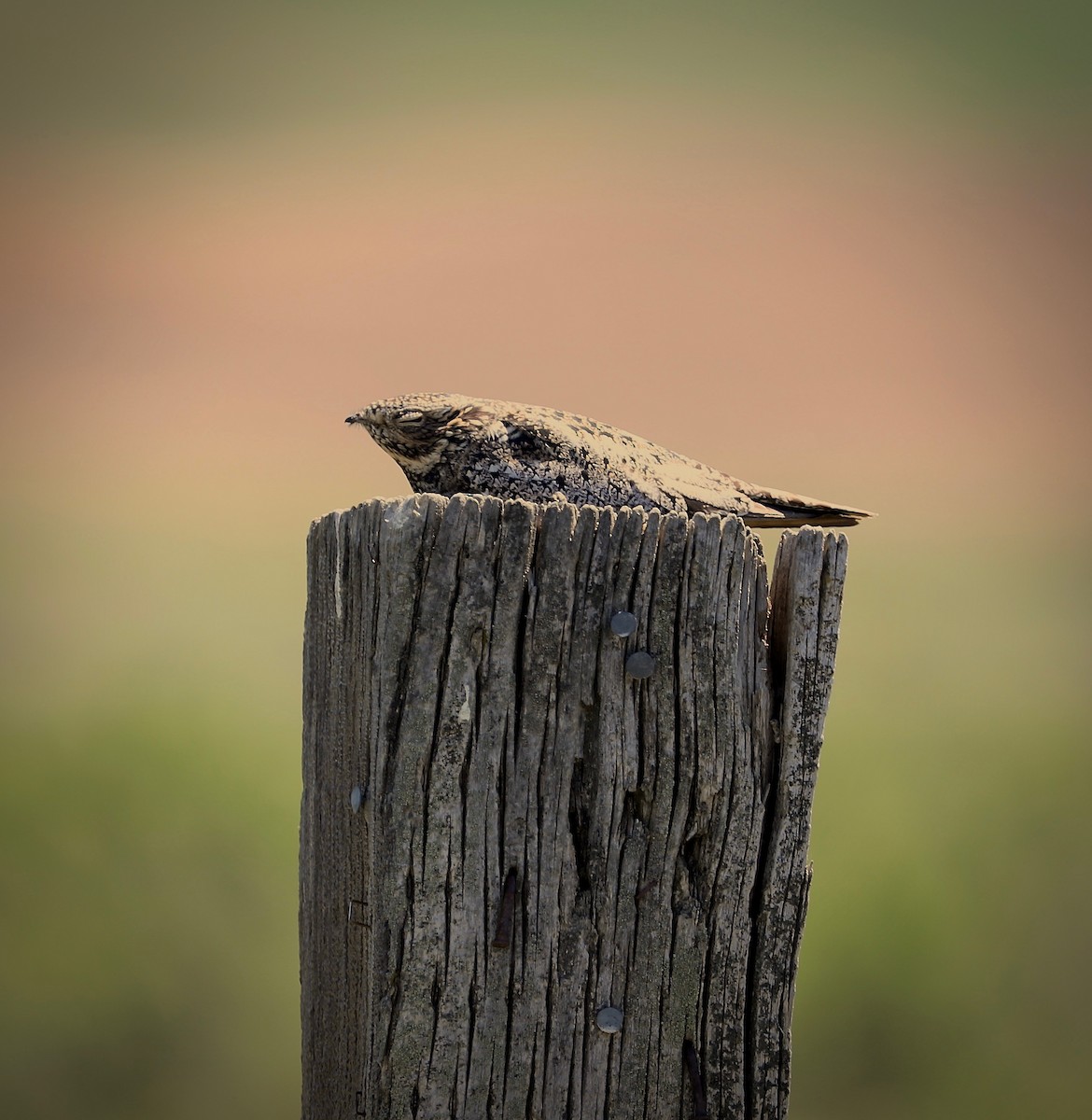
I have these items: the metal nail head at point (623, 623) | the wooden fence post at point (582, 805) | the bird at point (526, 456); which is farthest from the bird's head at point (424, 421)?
the metal nail head at point (623, 623)

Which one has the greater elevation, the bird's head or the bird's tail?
the bird's head

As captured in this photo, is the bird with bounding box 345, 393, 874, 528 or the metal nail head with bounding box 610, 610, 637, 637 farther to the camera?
the bird with bounding box 345, 393, 874, 528

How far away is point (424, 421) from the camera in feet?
6.86

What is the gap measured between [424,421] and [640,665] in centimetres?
72

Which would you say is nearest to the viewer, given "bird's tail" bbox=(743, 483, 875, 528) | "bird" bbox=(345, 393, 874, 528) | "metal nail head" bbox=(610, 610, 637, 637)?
"metal nail head" bbox=(610, 610, 637, 637)

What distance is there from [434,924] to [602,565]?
65 cm

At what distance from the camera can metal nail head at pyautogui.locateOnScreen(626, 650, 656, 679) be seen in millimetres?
1707

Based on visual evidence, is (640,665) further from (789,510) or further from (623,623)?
(789,510)

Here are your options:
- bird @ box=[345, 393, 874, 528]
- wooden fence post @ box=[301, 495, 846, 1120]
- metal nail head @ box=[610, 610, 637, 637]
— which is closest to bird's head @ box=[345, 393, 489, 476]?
bird @ box=[345, 393, 874, 528]

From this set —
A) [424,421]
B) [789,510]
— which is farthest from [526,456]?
[789,510]

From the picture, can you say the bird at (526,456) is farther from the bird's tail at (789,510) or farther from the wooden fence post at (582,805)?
the wooden fence post at (582,805)

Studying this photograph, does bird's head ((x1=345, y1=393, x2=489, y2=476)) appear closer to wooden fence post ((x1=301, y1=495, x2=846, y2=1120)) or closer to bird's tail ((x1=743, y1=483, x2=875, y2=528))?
wooden fence post ((x1=301, y1=495, x2=846, y2=1120))

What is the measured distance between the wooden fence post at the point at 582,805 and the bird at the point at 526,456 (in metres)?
0.31

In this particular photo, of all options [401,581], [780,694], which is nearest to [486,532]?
[401,581]
